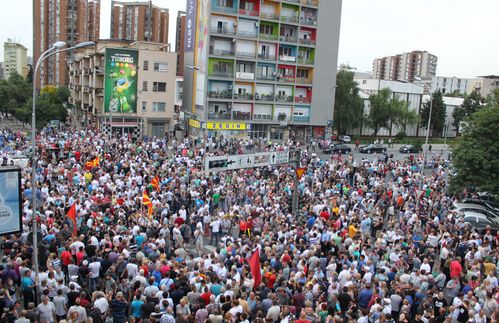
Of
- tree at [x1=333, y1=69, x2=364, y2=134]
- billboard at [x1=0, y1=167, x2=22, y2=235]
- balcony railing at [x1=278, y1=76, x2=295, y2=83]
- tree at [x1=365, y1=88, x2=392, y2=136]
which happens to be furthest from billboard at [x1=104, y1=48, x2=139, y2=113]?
billboard at [x1=0, y1=167, x2=22, y2=235]

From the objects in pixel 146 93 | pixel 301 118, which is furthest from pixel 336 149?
pixel 146 93

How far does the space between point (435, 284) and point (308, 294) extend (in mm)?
4022

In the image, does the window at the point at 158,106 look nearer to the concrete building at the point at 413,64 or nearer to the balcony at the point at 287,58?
the balcony at the point at 287,58

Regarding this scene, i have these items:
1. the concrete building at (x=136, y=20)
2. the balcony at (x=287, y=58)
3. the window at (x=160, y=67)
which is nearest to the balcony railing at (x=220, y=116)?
the window at (x=160, y=67)

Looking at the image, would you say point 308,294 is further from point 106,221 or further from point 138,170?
point 138,170

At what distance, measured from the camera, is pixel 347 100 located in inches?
2574

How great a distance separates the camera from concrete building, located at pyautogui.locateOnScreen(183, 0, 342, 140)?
53188 mm

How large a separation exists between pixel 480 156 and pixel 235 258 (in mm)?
19658

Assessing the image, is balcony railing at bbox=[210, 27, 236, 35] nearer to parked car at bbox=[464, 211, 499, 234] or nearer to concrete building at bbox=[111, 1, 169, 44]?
parked car at bbox=[464, 211, 499, 234]

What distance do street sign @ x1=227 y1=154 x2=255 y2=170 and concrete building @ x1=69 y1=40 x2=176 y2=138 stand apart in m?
34.1

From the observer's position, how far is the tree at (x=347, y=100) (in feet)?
213

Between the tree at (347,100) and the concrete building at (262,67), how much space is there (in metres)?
4.81

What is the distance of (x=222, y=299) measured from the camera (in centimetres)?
1089

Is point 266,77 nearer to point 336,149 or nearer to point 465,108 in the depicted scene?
point 336,149
